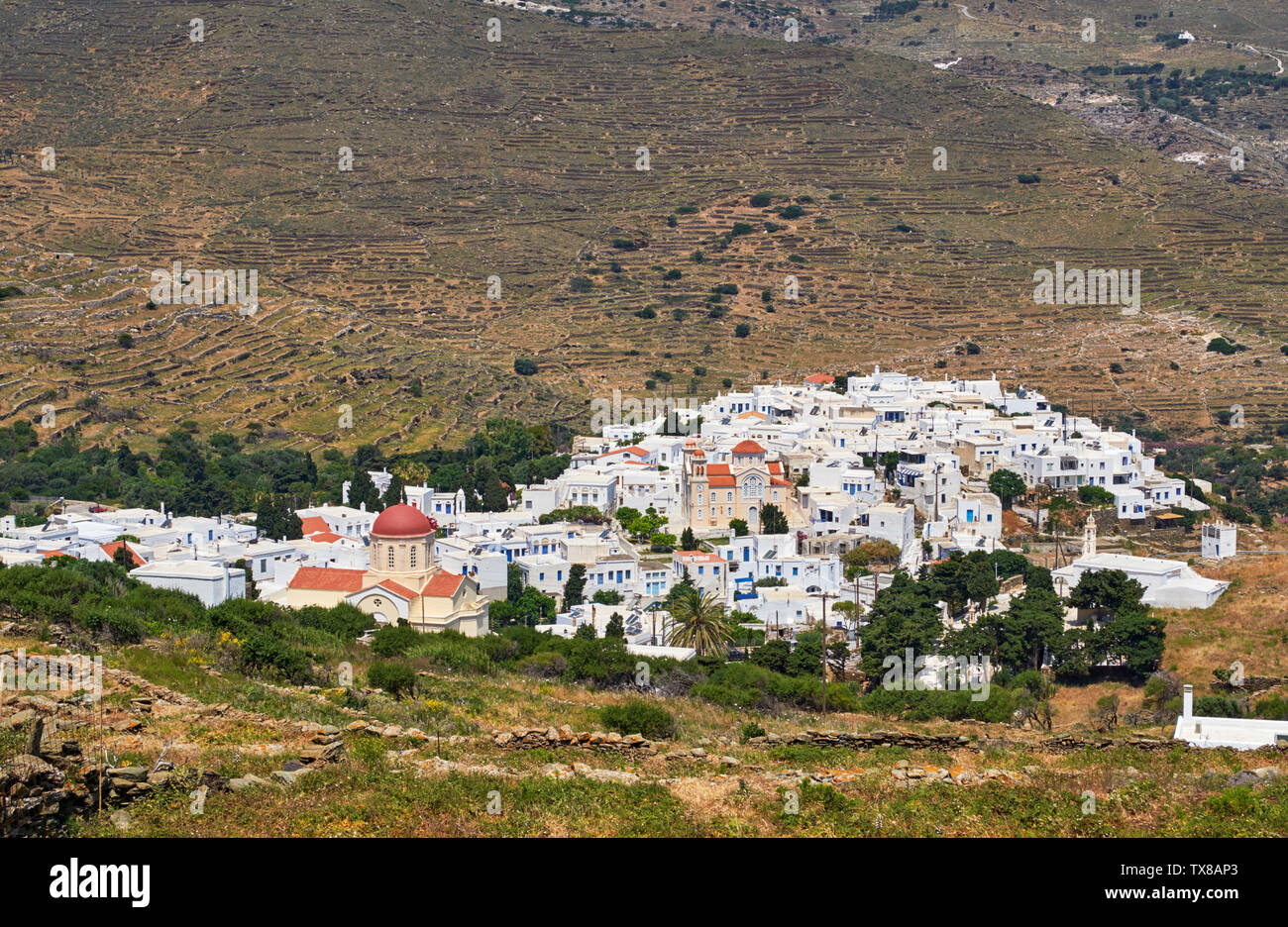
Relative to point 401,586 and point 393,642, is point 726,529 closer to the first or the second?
point 401,586

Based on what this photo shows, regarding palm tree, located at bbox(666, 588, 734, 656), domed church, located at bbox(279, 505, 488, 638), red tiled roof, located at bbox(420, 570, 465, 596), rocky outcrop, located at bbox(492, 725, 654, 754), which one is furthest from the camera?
palm tree, located at bbox(666, 588, 734, 656)

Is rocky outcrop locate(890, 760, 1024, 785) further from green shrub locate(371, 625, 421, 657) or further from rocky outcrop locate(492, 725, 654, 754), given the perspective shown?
green shrub locate(371, 625, 421, 657)

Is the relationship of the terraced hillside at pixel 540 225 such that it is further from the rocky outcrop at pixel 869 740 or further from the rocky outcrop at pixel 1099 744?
the rocky outcrop at pixel 1099 744

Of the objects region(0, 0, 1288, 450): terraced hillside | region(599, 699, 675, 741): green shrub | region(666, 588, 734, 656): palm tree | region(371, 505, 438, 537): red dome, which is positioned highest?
region(0, 0, 1288, 450): terraced hillside

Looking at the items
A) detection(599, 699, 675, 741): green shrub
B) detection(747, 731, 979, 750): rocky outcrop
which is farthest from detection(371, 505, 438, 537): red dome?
detection(747, 731, 979, 750): rocky outcrop

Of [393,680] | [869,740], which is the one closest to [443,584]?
[393,680]
